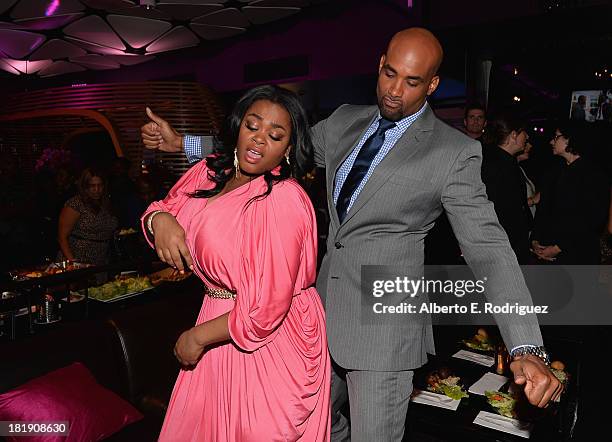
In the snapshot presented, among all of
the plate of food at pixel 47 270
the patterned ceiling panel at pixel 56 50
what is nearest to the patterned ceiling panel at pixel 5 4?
the patterned ceiling panel at pixel 56 50

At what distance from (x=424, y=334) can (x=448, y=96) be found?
7.16 metres

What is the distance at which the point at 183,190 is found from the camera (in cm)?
179

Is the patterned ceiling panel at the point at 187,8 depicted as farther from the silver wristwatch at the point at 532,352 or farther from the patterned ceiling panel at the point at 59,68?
the silver wristwatch at the point at 532,352

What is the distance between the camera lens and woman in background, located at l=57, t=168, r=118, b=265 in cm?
495

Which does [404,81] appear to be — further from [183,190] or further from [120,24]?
[120,24]

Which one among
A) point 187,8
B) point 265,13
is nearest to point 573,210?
point 265,13

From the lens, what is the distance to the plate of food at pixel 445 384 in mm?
2652

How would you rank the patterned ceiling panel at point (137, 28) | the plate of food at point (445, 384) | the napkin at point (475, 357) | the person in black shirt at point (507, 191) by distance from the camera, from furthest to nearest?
the patterned ceiling panel at point (137, 28), the person in black shirt at point (507, 191), the napkin at point (475, 357), the plate of food at point (445, 384)

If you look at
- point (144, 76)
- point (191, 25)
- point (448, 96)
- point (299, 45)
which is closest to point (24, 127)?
point (144, 76)

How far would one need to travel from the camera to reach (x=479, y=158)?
1742 mm

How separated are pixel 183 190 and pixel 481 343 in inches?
96.0

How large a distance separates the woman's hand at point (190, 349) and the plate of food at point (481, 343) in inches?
92.6

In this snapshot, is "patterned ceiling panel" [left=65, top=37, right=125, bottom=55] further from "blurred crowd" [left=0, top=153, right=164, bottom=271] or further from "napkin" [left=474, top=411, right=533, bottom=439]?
"napkin" [left=474, top=411, right=533, bottom=439]

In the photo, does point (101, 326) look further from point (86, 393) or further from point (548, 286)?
point (548, 286)
